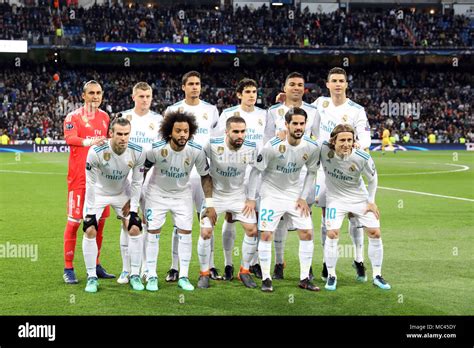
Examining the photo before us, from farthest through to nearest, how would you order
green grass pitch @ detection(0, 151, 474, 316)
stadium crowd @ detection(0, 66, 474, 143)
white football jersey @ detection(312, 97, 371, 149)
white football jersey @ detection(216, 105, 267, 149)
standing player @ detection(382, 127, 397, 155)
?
stadium crowd @ detection(0, 66, 474, 143)
standing player @ detection(382, 127, 397, 155)
white football jersey @ detection(216, 105, 267, 149)
white football jersey @ detection(312, 97, 371, 149)
green grass pitch @ detection(0, 151, 474, 316)

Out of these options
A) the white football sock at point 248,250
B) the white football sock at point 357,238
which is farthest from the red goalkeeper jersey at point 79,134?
the white football sock at point 357,238

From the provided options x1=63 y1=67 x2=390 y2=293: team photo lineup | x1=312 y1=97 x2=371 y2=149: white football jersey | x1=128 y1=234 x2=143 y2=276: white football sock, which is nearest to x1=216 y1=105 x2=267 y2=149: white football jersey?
x1=63 y1=67 x2=390 y2=293: team photo lineup

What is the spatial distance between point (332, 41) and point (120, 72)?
1548 cm

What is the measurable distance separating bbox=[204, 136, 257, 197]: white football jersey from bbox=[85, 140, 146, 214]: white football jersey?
0.84 meters

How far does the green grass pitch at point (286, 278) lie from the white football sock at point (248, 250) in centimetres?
32

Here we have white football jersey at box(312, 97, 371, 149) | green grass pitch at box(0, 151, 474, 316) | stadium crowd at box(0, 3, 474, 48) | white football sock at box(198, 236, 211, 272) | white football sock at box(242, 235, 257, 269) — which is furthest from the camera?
stadium crowd at box(0, 3, 474, 48)

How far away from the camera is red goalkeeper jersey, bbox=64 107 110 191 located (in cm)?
830

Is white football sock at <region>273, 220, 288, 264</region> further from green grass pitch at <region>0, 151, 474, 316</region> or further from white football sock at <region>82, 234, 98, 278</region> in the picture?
white football sock at <region>82, 234, 98, 278</region>

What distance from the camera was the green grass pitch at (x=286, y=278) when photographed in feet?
22.7

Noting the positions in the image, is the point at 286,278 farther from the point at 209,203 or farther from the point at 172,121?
the point at 172,121

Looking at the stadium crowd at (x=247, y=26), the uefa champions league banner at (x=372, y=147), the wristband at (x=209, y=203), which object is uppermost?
the stadium crowd at (x=247, y=26)

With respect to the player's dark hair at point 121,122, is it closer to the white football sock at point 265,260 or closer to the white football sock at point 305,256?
the white football sock at point 265,260

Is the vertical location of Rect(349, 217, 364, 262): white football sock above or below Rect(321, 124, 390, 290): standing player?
below
